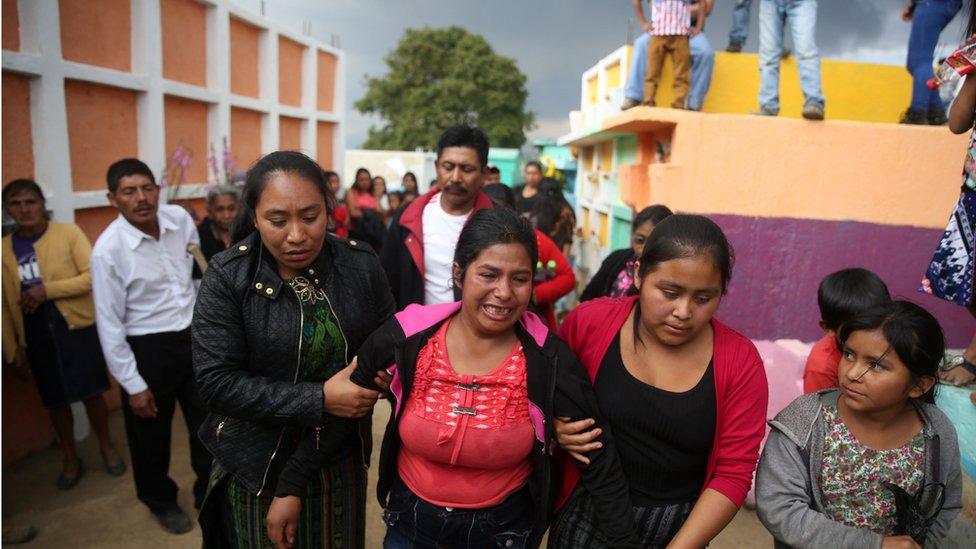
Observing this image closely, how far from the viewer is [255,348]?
1708 millimetres

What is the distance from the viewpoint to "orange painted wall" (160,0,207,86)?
5586 mm

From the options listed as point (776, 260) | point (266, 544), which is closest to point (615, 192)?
point (776, 260)

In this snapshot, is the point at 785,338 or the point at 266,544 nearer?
the point at 266,544

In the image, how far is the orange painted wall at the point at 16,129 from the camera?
377 cm

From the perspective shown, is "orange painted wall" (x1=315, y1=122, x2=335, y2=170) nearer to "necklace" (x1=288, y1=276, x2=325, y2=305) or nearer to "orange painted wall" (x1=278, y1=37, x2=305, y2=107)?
"orange painted wall" (x1=278, y1=37, x2=305, y2=107)

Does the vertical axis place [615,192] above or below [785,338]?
above

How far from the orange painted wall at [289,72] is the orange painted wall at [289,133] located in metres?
0.23

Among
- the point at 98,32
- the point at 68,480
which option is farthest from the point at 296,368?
the point at 98,32

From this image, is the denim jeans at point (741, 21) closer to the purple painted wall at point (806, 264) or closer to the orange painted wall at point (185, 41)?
the purple painted wall at point (806, 264)

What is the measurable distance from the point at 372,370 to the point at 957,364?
7.91 feet

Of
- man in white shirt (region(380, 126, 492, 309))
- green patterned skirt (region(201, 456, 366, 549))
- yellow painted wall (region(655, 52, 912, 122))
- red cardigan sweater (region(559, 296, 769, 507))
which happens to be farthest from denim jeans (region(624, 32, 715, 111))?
green patterned skirt (region(201, 456, 366, 549))

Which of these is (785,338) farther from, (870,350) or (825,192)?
(870,350)

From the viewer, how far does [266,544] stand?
1816 millimetres

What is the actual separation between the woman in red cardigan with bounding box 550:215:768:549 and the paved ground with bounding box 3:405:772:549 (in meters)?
2.04
